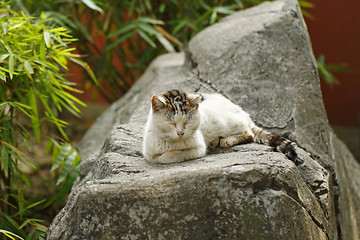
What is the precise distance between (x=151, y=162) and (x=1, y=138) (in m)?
1.42

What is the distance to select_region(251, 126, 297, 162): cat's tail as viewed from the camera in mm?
3264

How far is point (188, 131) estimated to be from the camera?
3090 millimetres

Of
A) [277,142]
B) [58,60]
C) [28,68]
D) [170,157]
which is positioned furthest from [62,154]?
[277,142]

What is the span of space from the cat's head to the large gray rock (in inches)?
8.3

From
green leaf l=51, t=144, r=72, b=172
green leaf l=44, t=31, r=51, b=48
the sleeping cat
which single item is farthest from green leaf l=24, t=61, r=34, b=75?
the sleeping cat

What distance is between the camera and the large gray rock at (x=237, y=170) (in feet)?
8.16

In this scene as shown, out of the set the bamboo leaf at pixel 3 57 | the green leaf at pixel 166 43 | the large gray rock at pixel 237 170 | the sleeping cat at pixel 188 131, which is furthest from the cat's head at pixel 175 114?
the green leaf at pixel 166 43

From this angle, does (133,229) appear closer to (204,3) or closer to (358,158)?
(204,3)

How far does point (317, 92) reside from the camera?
13.8 ft

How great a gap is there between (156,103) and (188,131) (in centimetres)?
28

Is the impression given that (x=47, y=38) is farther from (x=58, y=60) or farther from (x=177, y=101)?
(x=177, y=101)

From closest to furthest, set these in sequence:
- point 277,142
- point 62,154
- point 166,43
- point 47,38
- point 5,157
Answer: point 277,142, point 5,157, point 47,38, point 62,154, point 166,43

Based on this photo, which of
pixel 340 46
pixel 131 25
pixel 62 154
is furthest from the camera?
pixel 340 46

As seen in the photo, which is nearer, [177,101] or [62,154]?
[177,101]
